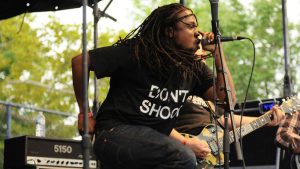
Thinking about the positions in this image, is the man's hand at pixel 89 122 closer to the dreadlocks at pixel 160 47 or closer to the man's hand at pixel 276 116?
the dreadlocks at pixel 160 47

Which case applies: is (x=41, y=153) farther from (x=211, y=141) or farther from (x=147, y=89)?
(x=147, y=89)

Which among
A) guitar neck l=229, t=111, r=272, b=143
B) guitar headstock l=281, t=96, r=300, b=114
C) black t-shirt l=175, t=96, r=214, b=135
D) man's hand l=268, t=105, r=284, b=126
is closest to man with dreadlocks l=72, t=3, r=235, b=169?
black t-shirt l=175, t=96, r=214, b=135

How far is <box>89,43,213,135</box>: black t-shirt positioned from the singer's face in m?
0.25

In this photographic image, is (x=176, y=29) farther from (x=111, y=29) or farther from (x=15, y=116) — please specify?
(x=111, y=29)

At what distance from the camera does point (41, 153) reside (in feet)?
18.9

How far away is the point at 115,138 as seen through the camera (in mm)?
3805

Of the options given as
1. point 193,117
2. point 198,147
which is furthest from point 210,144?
point 198,147

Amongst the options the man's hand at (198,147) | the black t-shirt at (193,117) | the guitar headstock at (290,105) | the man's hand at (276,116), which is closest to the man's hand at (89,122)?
the man's hand at (198,147)

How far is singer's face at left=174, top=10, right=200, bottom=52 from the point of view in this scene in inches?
164

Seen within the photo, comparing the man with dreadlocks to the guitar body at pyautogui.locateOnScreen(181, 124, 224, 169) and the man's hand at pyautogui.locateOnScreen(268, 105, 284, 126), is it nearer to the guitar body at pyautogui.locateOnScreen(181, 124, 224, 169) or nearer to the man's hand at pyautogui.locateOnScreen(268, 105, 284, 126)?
the guitar body at pyautogui.locateOnScreen(181, 124, 224, 169)

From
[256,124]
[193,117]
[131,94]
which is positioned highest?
[131,94]

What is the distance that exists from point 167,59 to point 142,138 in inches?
22.8

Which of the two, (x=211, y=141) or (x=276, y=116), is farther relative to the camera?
Answer: (x=276, y=116)

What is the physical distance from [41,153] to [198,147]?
159 cm
